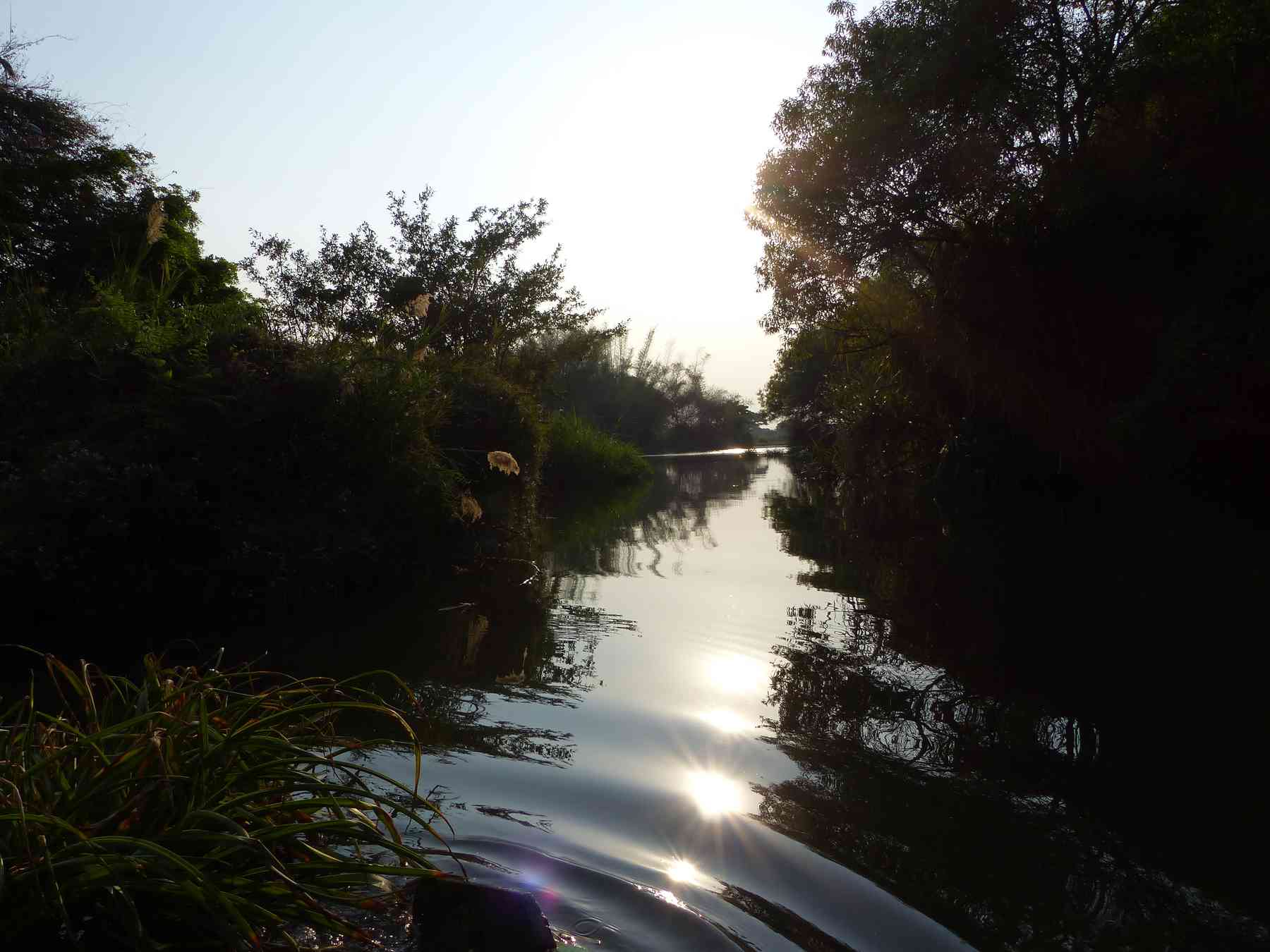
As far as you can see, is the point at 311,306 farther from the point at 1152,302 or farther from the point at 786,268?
the point at 1152,302

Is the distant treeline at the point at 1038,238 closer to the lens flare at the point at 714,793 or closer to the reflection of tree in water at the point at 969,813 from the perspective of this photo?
the reflection of tree in water at the point at 969,813

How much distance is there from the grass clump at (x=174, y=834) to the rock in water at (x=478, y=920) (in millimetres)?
128

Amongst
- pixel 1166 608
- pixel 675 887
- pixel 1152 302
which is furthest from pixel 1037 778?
pixel 1152 302

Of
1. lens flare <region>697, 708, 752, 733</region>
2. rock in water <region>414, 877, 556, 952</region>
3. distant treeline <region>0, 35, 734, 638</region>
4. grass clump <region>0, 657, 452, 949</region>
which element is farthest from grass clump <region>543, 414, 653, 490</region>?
rock in water <region>414, 877, 556, 952</region>

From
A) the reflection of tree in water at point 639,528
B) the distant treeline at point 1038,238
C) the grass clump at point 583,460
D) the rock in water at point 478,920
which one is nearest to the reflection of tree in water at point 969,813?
the rock in water at point 478,920

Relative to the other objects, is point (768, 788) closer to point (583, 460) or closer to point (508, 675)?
point (508, 675)

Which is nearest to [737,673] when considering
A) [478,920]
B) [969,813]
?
[969,813]

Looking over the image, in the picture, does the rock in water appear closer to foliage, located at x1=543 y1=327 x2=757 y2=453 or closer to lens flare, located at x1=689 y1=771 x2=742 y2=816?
lens flare, located at x1=689 y1=771 x2=742 y2=816

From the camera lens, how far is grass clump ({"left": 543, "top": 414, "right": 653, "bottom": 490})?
A: 25234mm

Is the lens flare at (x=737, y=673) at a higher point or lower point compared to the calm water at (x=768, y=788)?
higher

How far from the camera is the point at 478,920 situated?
6.65 feet

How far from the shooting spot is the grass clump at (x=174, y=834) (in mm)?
1722

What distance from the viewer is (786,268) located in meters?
20.0

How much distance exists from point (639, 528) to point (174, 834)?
1310 cm
